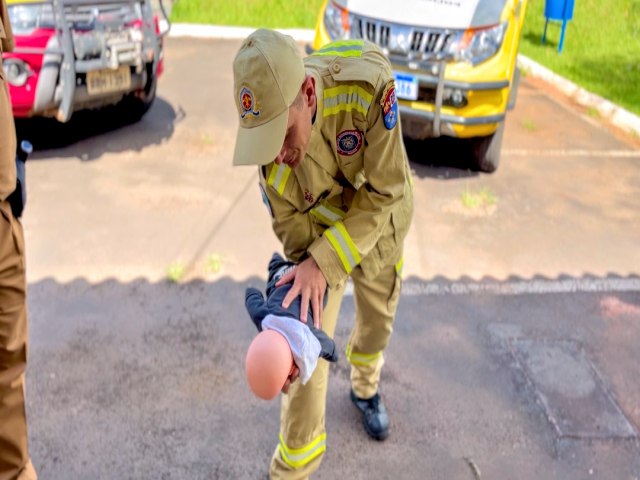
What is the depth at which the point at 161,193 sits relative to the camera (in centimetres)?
505

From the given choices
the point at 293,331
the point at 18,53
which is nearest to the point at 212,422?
the point at 293,331

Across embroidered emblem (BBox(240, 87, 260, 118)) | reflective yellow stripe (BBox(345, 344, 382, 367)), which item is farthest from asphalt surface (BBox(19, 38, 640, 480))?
embroidered emblem (BBox(240, 87, 260, 118))

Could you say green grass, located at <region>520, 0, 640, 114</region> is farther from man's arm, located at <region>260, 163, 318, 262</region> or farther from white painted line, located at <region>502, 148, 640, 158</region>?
man's arm, located at <region>260, 163, 318, 262</region>

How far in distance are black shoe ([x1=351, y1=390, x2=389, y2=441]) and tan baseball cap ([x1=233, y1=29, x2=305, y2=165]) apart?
1.52m

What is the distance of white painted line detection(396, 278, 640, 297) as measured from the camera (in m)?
3.90

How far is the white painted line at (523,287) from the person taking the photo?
3900 millimetres

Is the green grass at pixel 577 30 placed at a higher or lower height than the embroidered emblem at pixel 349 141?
lower

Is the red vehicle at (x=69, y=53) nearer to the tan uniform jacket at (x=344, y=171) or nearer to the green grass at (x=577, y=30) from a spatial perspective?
the tan uniform jacket at (x=344, y=171)

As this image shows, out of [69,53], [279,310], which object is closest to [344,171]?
[279,310]

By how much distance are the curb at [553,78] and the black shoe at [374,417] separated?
320cm

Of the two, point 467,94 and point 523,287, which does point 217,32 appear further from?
point 523,287

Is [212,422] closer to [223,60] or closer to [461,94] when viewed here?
[461,94]

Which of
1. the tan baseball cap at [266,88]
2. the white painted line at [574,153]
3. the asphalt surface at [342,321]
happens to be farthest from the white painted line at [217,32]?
the tan baseball cap at [266,88]

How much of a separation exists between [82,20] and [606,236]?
4388mm
